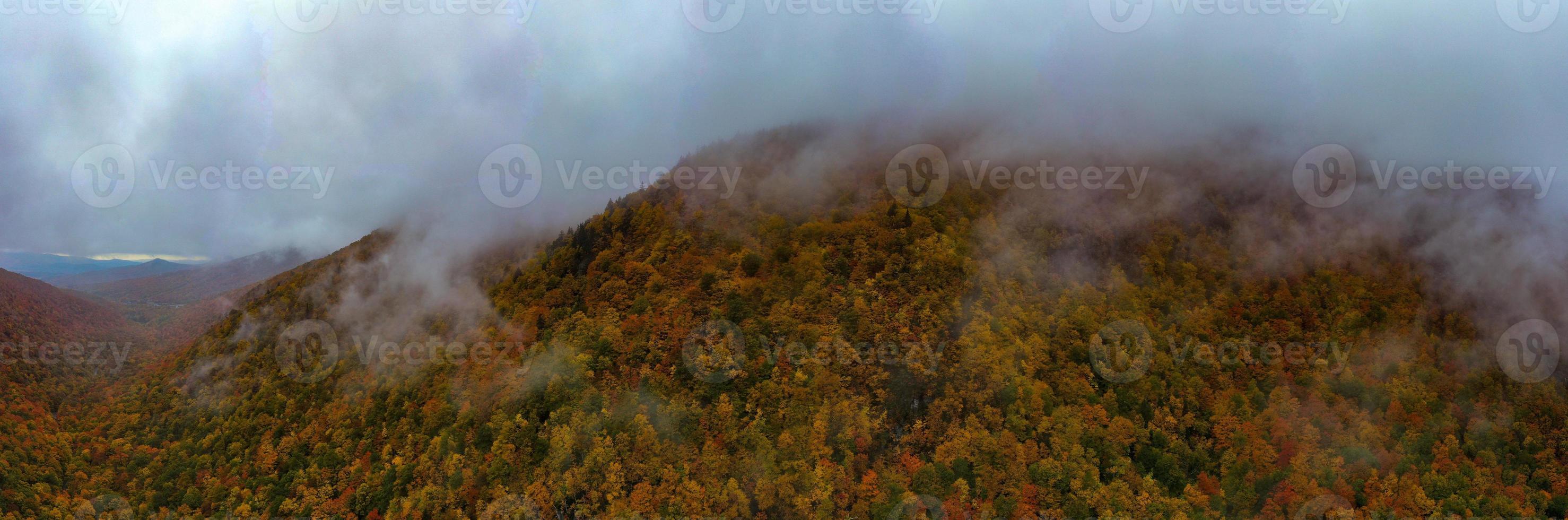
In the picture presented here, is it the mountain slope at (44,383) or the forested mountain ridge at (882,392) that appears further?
the mountain slope at (44,383)

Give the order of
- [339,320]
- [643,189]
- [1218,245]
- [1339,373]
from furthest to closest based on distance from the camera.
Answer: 1. [339,320]
2. [643,189]
3. [1218,245]
4. [1339,373]

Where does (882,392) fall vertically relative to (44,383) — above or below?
below

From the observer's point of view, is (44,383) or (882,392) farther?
(44,383)

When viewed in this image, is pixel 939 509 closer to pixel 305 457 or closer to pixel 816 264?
pixel 816 264

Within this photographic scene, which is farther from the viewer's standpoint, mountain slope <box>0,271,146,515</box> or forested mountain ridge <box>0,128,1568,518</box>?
mountain slope <box>0,271,146,515</box>

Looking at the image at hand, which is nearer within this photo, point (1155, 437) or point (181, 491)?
point (1155, 437)

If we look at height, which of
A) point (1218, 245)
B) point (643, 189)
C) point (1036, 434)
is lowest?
point (1036, 434)

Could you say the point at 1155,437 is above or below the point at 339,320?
below

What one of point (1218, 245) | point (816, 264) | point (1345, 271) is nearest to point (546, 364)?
point (816, 264)
